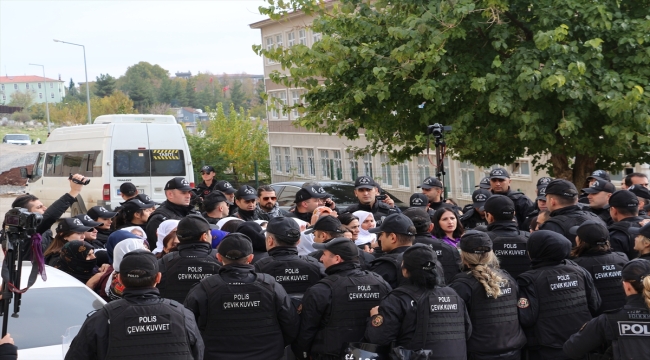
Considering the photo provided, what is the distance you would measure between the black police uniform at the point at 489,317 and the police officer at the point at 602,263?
0.81m

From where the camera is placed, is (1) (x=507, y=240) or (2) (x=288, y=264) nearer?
(2) (x=288, y=264)

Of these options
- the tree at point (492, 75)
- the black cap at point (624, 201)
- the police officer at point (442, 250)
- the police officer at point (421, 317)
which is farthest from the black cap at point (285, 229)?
the tree at point (492, 75)

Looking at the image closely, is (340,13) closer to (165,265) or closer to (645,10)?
(645,10)

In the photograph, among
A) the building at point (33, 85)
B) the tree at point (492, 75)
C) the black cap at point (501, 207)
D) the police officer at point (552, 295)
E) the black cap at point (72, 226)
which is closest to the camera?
the police officer at point (552, 295)

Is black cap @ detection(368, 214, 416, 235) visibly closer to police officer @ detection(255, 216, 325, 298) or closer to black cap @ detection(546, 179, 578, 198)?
police officer @ detection(255, 216, 325, 298)

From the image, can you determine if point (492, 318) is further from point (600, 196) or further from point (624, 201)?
point (600, 196)

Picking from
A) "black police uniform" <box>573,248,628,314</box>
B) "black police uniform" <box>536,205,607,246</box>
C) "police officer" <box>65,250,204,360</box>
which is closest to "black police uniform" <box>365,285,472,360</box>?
"police officer" <box>65,250,204,360</box>

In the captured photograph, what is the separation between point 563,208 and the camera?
7.38 metres

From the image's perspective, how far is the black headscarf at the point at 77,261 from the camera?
753 cm

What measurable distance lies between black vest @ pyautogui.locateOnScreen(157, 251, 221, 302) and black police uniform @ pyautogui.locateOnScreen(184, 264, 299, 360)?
58 cm

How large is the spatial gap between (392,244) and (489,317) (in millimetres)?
948

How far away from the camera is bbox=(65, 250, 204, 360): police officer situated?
4.49 metres

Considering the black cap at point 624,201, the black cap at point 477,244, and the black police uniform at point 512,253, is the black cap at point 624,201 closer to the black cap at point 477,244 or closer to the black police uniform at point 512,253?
the black police uniform at point 512,253

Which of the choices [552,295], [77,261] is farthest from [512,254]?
[77,261]
